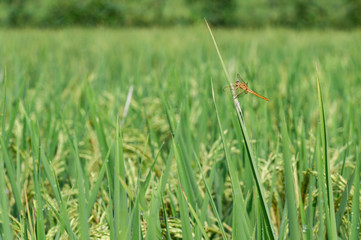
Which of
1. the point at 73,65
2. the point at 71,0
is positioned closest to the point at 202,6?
the point at 71,0

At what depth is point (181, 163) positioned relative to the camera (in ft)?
1.69

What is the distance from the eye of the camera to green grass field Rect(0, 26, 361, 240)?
43 centimetres

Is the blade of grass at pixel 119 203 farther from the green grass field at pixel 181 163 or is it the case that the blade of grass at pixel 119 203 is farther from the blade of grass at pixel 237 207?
the blade of grass at pixel 237 207

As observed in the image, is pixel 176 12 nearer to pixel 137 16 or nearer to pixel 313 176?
pixel 137 16

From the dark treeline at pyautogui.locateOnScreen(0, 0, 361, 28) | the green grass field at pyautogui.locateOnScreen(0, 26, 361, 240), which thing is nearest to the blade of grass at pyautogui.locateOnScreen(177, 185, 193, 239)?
the green grass field at pyautogui.locateOnScreen(0, 26, 361, 240)

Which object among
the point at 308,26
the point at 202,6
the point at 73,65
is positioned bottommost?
the point at 73,65

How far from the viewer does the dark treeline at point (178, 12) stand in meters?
6.84

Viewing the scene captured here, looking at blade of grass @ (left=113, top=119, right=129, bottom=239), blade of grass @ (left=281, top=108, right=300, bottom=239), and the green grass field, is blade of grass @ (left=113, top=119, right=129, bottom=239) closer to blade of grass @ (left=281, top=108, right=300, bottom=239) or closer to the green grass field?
the green grass field

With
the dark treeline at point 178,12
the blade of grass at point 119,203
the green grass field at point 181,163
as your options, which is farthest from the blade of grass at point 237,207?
the dark treeline at point 178,12

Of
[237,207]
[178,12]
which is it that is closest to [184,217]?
[237,207]

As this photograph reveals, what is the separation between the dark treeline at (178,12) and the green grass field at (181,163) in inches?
197

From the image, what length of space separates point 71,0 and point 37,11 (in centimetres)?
64

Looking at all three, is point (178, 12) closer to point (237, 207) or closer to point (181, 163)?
point (181, 163)

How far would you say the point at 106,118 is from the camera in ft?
3.14
